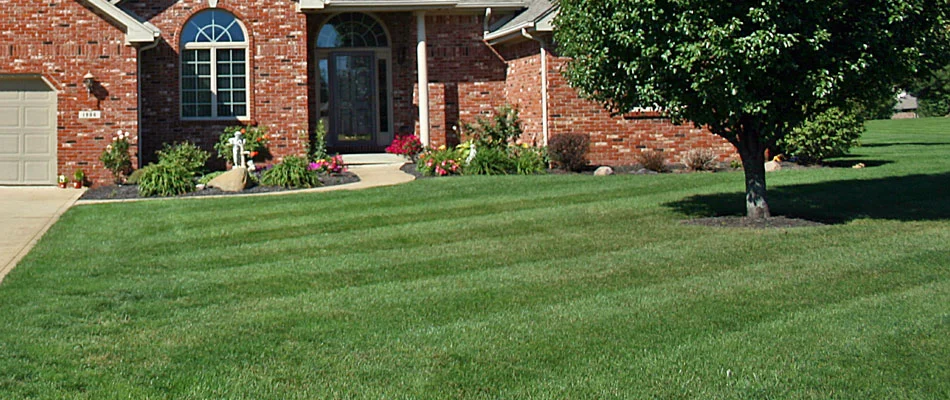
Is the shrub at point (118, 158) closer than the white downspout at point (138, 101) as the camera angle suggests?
Yes

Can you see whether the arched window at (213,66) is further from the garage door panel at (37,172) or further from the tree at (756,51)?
the tree at (756,51)

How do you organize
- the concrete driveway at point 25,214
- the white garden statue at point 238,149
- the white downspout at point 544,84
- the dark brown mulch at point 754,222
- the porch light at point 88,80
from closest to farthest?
the concrete driveway at point 25,214 < the dark brown mulch at point 754,222 < the porch light at point 88,80 < the white garden statue at point 238,149 < the white downspout at point 544,84

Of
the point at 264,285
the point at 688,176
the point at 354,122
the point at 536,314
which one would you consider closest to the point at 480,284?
the point at 536,314

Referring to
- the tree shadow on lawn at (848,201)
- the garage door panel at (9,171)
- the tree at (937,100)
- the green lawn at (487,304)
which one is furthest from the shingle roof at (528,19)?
the tree at (937,100)

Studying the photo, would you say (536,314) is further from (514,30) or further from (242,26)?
(242,26)

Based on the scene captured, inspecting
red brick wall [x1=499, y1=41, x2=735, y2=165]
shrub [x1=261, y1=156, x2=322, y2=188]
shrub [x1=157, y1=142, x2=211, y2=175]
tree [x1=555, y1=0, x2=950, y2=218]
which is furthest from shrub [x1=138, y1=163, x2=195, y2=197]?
tree [x1=555, y1=0, x2=950, y2=218]

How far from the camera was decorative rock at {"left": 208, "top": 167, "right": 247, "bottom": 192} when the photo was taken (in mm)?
17375

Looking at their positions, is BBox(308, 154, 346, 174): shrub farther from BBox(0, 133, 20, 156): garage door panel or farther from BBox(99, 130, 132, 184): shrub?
BBox(0, 133, 20, 156): garage door panel

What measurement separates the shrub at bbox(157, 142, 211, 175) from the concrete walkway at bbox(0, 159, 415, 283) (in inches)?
72.9

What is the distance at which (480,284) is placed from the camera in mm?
8664

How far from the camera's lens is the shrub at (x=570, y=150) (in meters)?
18.9

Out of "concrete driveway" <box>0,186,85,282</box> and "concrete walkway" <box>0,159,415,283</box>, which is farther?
"concrete walkway" <box>0,159,415,283</box>

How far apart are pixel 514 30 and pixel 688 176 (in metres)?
4.77

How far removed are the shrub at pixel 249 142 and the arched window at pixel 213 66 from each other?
51 cm
